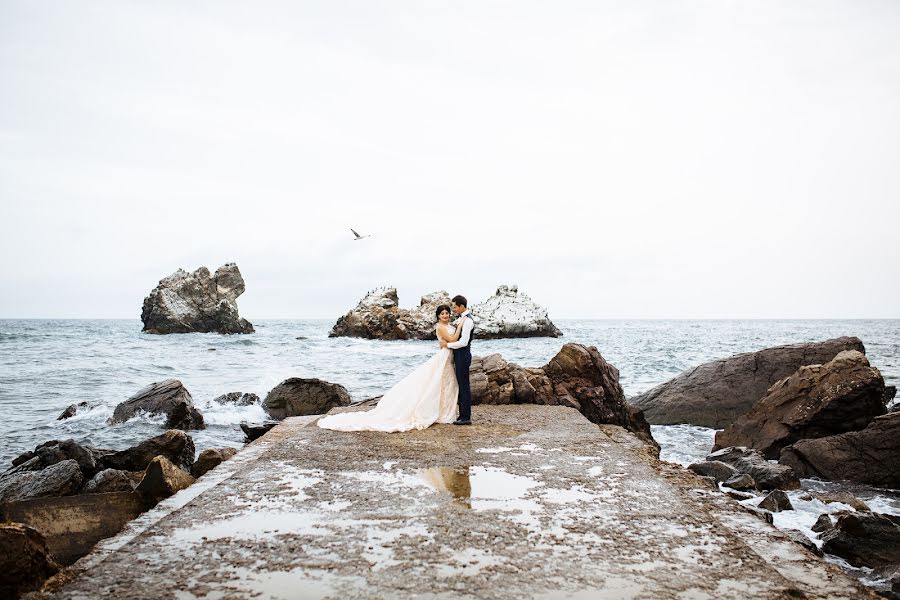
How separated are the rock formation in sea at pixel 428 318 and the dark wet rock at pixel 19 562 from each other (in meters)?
56.1

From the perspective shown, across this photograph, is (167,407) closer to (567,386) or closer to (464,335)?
(464,335)

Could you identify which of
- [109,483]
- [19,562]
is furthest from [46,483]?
[19,562]

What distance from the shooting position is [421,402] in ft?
30.2

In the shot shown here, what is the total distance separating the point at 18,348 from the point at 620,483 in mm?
42227

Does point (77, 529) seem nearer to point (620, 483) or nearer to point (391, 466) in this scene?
point (391, 466)

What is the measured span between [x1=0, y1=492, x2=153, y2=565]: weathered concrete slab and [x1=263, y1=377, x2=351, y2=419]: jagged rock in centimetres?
896

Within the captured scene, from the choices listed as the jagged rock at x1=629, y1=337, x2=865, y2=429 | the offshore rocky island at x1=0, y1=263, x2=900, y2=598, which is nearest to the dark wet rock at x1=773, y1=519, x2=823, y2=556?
the offshore rocky island at x1=0, y1=263, x2=900, y2=598

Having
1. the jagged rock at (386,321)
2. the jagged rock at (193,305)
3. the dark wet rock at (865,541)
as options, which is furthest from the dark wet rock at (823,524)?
the jagged rock at (193,305)

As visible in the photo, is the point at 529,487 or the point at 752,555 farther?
the point at 529,487

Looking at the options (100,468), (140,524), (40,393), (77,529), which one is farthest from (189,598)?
(40,393)

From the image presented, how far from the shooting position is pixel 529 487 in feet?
17.5

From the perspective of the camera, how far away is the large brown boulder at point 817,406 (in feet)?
34.5

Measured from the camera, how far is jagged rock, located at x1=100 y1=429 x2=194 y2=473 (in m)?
9.55

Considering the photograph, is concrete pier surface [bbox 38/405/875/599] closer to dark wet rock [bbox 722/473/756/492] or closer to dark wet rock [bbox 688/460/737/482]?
dark wet rock [bbox 722/473/756/492]
